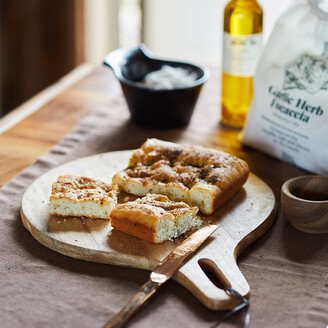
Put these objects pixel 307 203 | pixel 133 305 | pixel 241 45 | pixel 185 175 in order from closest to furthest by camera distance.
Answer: pixel 133 305 < pixel 307 203 < pixel 185 175 < pixel 241 45

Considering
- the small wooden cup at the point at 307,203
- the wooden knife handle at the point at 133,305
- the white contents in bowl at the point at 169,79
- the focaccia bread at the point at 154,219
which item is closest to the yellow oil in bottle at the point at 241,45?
the white contents in bowl at the point at 169,79

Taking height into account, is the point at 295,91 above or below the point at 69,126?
above

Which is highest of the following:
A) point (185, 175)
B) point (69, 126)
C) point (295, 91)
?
point (295, 91)

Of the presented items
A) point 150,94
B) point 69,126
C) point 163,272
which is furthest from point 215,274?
point 69,126

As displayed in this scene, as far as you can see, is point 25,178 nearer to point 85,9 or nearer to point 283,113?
point 283,113

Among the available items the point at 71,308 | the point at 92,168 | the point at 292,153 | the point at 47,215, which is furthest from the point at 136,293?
the point at 292,153

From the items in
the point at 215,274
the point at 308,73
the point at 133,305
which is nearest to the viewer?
the point at 133,305

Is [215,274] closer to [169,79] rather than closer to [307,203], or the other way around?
[307,203]
